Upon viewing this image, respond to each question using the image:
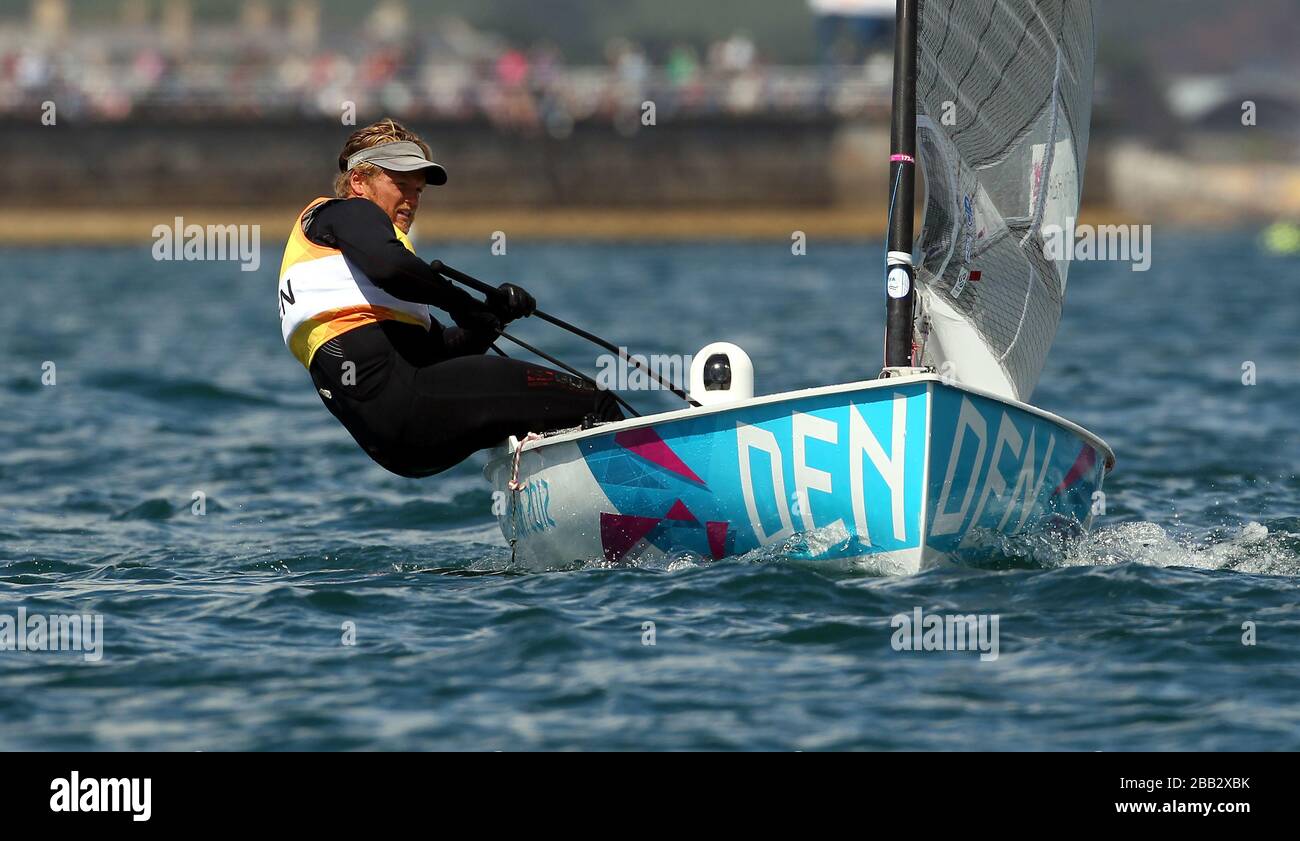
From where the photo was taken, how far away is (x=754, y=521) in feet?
21.8

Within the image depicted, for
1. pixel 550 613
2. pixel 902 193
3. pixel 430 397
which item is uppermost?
pixel 902 193

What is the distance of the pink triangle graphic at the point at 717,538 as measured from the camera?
6711 millimetres

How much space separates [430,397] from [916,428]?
6.18 feet

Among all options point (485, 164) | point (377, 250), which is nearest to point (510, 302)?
point (377, 250)

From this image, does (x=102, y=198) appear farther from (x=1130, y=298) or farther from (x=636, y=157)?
(x=1130, y=298)

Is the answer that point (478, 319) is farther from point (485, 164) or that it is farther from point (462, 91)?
point (462, 91)

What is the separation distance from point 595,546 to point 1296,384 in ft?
29.8

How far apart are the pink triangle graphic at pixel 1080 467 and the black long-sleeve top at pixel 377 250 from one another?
7.95 ft

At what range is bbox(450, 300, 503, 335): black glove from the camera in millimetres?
7078

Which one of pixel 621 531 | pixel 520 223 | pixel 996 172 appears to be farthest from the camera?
pixel 520 223

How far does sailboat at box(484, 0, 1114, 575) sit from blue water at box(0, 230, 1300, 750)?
0.16m

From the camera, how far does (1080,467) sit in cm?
737

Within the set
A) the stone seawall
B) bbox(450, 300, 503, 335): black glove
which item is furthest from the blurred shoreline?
bbox(450, 300, 503, 335): black glove

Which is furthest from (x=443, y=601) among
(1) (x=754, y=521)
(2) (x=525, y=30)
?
(2) (x=525, y=30)
